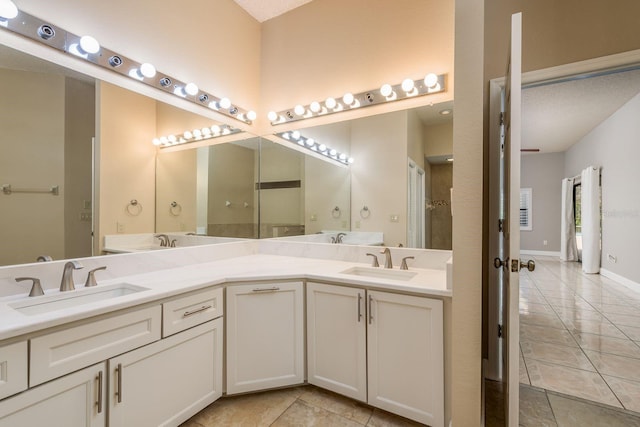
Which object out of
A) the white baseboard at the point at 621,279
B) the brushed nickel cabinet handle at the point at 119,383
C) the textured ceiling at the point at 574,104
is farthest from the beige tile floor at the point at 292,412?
the white baseboard at the point at 621,279

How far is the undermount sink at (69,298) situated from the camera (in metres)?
1.28

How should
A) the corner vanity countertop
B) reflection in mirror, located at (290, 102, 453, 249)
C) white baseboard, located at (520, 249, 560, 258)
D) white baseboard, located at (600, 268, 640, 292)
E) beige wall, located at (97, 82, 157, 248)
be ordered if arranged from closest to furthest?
the corner vanity countertop < beige wall, located at (97, 82, 157, 248) < reflection in mirror, located at (290, 102, 453, 249) < white baseboard, located at (600, 268, 640, 292) < white baseboard, located at (520, 249, 560, 258)

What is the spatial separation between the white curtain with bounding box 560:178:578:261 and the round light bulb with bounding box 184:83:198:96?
5.93m

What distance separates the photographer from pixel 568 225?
5117mm

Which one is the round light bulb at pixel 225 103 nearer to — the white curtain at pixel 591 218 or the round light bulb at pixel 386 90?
the round light bulb at pixel 386 90

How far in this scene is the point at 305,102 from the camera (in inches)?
109

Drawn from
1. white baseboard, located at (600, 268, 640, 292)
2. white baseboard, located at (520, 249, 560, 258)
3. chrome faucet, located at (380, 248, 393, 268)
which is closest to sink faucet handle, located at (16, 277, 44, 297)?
chrome faucet, located at (380, 248, 393, 268)

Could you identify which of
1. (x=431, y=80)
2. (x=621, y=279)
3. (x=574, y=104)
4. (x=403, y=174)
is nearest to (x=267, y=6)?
(x=431, y=80)

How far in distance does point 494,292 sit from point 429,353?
0.85 metres

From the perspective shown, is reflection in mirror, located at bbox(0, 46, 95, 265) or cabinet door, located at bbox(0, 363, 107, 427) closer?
cabinet door, located at bbox(0, 363, 107, 427)

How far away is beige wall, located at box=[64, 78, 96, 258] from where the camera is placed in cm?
161

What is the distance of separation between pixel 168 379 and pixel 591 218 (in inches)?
220

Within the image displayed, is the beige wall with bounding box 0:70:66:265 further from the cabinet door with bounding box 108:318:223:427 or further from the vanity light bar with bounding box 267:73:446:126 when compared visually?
the vanity light bar with bounding box 267:73:446:126

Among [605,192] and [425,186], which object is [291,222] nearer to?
[425,186]
